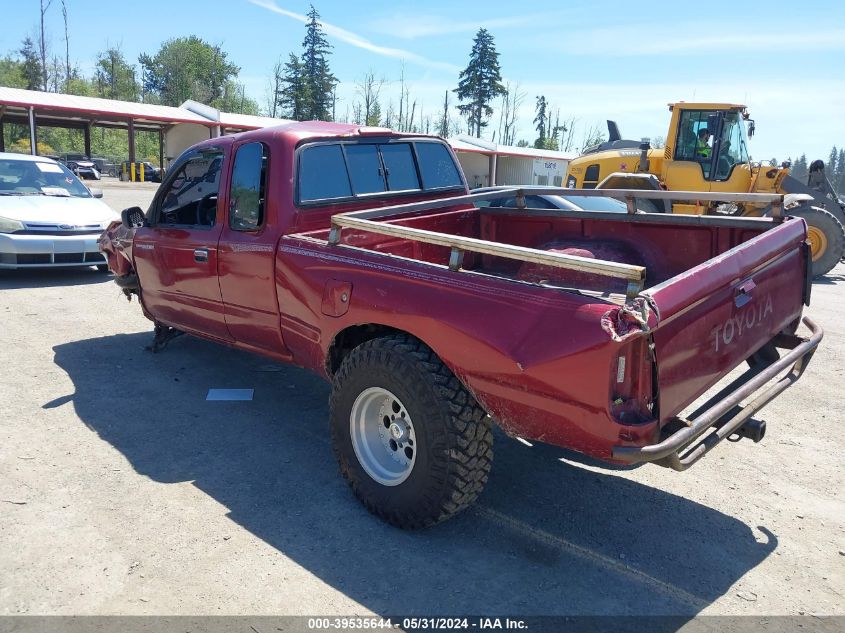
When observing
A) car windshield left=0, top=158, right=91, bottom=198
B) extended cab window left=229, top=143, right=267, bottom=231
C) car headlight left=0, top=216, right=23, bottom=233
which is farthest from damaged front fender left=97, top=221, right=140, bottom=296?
car windshield left=0, top=158, right=91, bottom=198

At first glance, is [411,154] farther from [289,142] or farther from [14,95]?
[14,95]

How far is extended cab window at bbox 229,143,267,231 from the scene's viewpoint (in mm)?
4453

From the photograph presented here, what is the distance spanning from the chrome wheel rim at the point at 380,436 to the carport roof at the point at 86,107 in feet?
105

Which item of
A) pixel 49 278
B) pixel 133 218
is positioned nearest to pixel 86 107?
pixel 49 278

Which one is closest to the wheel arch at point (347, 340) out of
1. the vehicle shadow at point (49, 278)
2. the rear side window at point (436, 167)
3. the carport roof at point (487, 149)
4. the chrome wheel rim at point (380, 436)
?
the chrome wheel rim at point (380, 436)

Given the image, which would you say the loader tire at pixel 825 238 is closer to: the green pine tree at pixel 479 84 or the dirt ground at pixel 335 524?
the dirt ground at pixel 335 524

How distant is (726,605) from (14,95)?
35834mm

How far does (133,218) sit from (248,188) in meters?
1.83

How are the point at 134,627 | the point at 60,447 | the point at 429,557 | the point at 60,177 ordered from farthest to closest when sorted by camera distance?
the point at 60,177
the point at 60,447
the point at 429,557
the point at 134,627

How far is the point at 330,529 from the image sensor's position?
344 centimetres

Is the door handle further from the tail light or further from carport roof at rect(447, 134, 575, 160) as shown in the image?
carport roof at rect(447, 134, 575, 160)

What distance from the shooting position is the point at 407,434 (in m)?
3.46

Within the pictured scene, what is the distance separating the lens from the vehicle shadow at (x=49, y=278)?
29.9ft

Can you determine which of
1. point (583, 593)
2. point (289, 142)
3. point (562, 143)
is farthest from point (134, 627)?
point (562, 143)
